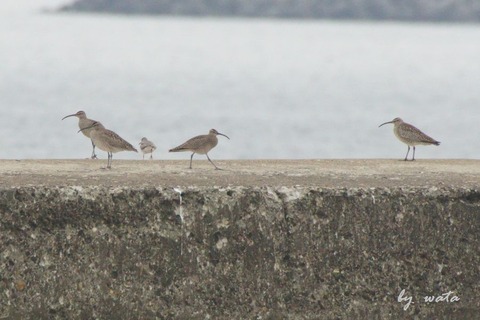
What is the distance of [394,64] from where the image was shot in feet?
455

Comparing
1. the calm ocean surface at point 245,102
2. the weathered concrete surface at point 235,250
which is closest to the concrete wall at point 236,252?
the weathered concrete surface at point 235,250

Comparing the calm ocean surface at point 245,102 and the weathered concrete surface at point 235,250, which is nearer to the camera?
the weathered concrete surface at point 235,250

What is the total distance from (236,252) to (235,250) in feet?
0.04

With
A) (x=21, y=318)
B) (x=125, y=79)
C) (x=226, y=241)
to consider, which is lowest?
(x=21, y=318)

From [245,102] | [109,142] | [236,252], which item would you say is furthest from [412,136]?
[245,102]

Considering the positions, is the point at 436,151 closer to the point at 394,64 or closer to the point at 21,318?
the point at 21,318

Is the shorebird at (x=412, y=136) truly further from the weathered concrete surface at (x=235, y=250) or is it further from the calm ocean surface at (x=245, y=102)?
the calm ocean surface at (x=245, y=102)

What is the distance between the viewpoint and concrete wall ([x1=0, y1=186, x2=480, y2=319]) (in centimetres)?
785

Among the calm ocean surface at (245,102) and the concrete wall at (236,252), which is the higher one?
the calm ocean surface at (245,102)

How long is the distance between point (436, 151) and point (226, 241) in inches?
1364

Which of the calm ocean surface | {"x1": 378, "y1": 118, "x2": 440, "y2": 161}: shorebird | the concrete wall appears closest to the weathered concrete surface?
the concrete wall

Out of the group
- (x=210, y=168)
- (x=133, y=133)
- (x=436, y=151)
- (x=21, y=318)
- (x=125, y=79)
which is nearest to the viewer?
(x=21, y=318)

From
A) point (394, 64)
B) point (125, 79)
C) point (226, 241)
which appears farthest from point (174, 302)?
point (394, 64)

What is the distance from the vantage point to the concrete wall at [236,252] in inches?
309
